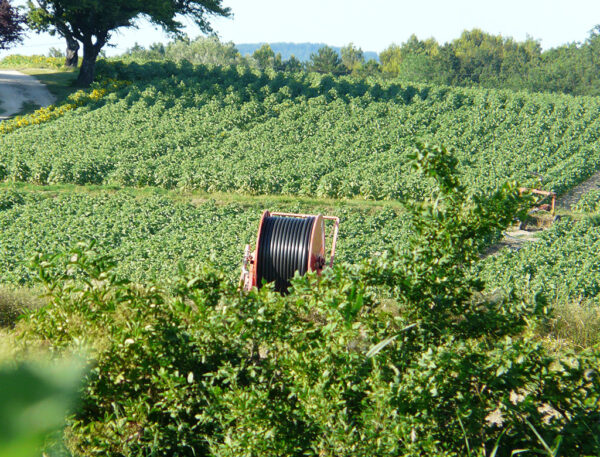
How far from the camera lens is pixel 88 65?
32.5 meters

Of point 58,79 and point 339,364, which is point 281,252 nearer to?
point 339,364

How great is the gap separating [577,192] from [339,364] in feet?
71.9

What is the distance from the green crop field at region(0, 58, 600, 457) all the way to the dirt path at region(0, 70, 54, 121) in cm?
248

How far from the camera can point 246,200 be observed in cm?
1798

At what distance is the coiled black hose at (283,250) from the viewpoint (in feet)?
32.7

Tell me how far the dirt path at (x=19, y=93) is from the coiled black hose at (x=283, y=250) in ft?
77.0

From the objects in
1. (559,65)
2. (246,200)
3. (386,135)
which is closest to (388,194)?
(246,200)

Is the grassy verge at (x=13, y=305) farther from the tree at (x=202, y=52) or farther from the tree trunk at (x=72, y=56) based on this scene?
the tree at (x=202, y=52)

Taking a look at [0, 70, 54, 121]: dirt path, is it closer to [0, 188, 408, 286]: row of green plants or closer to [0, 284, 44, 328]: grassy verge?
[0, 188, 408, 286]: row of green plants

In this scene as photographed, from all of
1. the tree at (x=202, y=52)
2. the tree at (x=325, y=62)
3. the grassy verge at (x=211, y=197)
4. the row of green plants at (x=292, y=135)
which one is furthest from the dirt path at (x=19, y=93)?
the tree at (x=325, y=62)

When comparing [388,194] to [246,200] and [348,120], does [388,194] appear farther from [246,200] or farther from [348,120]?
[348,120]

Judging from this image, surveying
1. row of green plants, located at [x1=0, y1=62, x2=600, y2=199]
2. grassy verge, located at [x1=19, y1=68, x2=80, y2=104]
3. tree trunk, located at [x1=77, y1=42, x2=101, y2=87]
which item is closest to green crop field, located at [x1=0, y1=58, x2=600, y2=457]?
row of green plants, located at [x1=0, y1=62, x2=600, y2=199]

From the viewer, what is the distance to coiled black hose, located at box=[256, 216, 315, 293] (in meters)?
9.98

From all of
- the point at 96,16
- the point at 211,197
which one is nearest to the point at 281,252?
the point at 211,197
